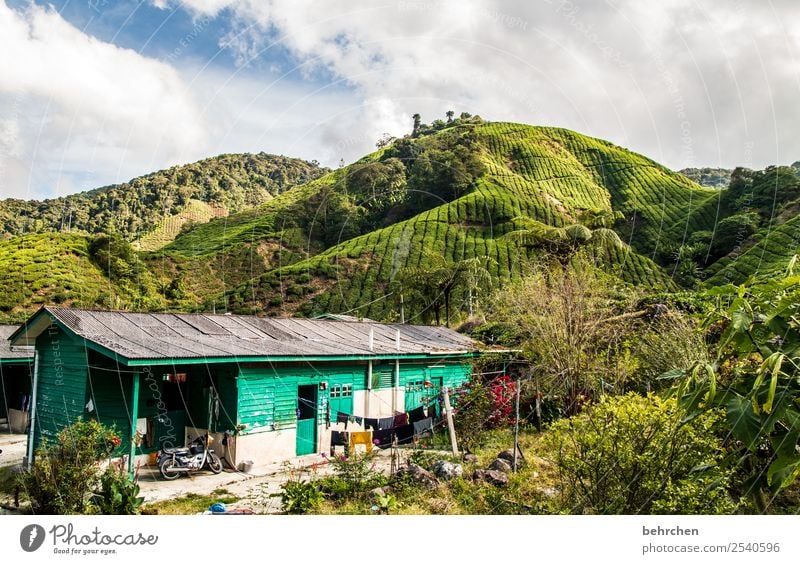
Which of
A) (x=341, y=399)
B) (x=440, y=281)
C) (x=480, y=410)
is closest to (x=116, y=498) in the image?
(x=341, y=399)

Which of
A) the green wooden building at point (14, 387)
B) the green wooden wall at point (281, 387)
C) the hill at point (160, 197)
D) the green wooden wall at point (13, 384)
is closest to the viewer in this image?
the green wooden wall at point (281, 387)

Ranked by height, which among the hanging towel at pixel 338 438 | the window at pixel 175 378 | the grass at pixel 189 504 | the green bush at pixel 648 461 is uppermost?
the window at pixel 175 378

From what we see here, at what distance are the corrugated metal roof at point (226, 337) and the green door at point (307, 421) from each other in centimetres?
100

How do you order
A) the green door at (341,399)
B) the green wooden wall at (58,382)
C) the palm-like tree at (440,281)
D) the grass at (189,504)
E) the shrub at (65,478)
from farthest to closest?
the palm-like tree at (440,281)
the green door at (341,399)
the green wooden wall at (58,382)
the grass at (189,504)
the shrub at (65,478)

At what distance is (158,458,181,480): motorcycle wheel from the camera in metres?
8.84

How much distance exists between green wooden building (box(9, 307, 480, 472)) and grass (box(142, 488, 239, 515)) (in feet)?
4.36

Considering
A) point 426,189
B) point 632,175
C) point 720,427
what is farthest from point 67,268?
point 632,175

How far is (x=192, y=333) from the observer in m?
10.7

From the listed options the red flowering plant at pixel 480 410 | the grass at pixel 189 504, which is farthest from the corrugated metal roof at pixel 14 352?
the red flowering plant at pixel 480 410

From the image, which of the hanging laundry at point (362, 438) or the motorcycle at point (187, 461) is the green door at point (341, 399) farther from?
the motorcycle at point (187, 461)

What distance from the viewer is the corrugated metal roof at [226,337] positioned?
8.92 metres

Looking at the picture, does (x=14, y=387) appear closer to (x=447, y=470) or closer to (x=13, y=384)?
(x=13, y=384)
